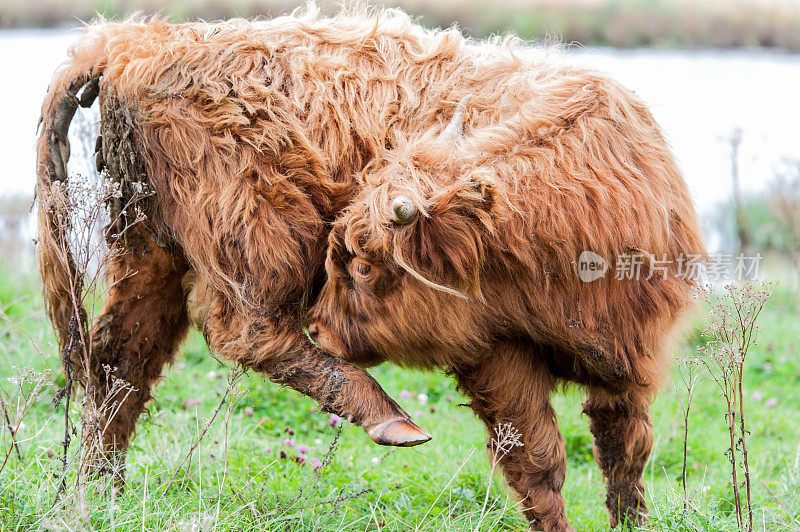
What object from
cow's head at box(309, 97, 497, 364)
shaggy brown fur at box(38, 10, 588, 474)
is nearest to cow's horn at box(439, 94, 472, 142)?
cow's head at box(309, 97, 497, 364)

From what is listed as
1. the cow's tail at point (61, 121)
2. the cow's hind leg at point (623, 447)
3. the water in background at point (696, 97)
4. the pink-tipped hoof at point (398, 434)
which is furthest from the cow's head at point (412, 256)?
the water in background at point (696, 97)

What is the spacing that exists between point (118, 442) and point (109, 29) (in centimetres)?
194

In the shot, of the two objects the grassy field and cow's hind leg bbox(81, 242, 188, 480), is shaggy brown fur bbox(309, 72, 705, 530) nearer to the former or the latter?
the grassy field

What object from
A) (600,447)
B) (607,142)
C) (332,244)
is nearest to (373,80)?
(332,244)

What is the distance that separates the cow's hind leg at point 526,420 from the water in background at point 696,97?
6.45 m

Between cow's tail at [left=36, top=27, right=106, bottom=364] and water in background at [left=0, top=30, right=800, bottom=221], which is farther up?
cow's tail at [left=36, top=27, right=106, bottom=364]

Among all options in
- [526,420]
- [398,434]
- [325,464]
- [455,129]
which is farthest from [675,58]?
[398,434]

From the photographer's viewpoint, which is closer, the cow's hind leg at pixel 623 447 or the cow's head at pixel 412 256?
the cow's head at pixel 412 256

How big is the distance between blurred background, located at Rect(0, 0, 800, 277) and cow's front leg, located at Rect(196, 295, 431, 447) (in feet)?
20.8

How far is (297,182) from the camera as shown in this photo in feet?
11.2

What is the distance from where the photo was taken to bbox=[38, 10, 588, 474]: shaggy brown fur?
3.37m

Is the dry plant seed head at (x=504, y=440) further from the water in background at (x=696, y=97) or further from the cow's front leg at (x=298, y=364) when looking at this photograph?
the water in background at (x=696, y=97)

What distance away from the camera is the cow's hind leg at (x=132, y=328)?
3.72m

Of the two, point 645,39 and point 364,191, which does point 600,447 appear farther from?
point 645,39
